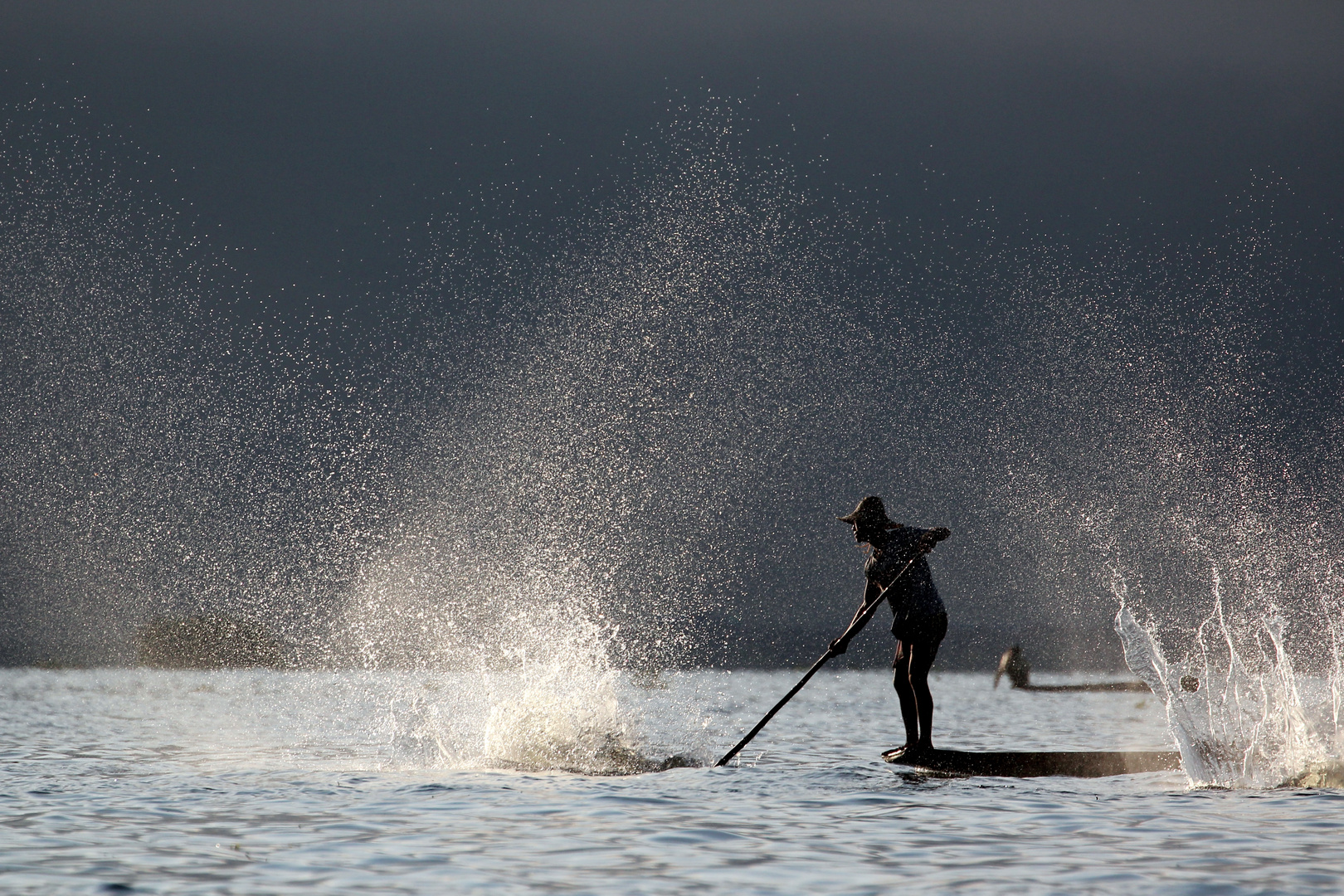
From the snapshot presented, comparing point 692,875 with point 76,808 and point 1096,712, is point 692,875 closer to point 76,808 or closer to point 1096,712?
point 76,808

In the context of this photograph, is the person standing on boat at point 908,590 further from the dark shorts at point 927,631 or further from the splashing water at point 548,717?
the splashing water at point 548,717

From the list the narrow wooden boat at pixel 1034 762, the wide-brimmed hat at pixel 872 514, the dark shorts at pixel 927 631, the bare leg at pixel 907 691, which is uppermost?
the wide-brimmed hat at pixel 872 514

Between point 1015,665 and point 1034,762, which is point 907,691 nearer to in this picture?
point 1034,762

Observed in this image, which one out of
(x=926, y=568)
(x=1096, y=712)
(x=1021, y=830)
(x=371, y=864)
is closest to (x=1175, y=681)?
(x=926, y=568)

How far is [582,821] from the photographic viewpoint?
24.9 ft

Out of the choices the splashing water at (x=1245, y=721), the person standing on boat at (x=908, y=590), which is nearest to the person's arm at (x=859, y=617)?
the person standing on boat at (x=908, y=590)

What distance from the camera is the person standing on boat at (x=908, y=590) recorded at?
9.80 m

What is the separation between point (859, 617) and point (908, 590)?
1.59 ft

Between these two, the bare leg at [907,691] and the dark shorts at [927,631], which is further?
the bare leg at [907,691]

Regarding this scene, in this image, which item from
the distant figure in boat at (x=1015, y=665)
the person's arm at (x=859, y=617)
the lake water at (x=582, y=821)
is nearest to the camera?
the lake water at (x=582, y=821)

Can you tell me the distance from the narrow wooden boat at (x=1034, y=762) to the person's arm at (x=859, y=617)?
1280 millimetres

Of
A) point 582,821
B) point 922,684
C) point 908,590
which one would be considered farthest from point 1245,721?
point 582,821

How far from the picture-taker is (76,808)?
8016 millimetres

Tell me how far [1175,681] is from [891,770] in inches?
105
